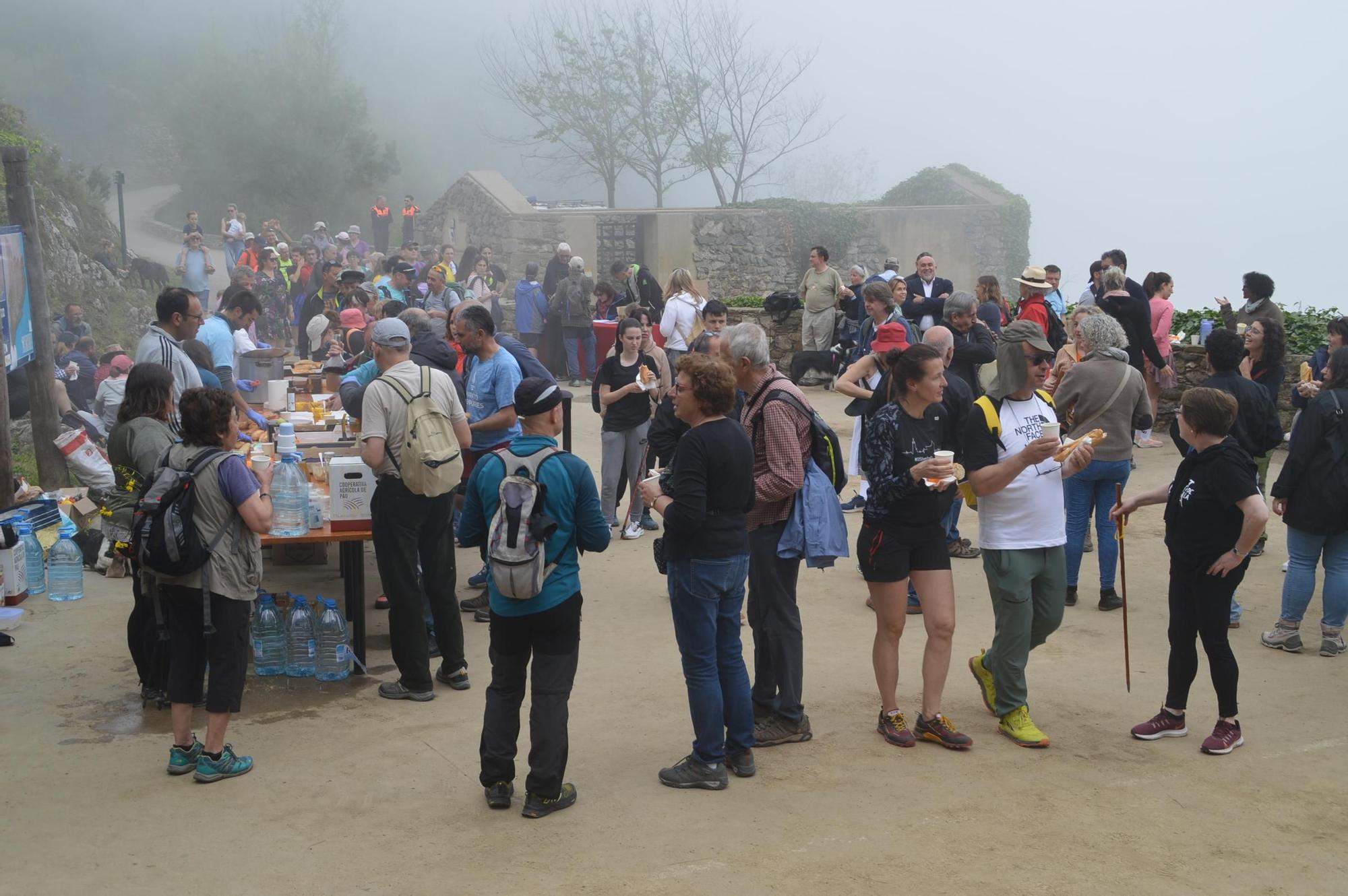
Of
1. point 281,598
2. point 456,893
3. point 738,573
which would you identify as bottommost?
point 456,893

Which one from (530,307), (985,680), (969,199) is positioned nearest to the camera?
(985,680)

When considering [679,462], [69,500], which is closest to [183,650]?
[679,462]

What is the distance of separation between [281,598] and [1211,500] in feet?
14.0

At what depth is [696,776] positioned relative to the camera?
4.28m

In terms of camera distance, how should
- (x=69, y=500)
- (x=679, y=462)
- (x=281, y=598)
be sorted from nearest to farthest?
(x=679, y=462), (x=281, y=598), (x=69, y=500)

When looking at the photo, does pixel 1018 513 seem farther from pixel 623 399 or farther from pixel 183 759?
pixel 623 399

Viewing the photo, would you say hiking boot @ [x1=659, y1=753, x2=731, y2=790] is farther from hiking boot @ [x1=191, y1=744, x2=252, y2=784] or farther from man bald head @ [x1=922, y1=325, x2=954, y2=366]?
man bald head @ [x1=922, y1=325, x2=954, y2=366]

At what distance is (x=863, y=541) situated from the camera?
450cm

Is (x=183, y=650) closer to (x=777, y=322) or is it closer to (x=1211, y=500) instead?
(x=1211, y=500)

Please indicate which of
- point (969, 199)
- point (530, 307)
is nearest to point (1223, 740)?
point (530, 307)

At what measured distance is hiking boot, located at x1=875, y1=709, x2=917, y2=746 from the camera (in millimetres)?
4680

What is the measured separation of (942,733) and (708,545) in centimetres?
139

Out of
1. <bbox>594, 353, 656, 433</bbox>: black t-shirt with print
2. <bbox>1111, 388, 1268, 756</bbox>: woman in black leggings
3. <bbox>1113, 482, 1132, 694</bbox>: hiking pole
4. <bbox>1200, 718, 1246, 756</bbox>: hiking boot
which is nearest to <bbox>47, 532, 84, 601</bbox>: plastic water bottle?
<bbox>594, 353, 656, 433</bbox>: black t-shirt with print

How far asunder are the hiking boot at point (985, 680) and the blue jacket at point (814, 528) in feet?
3.24
